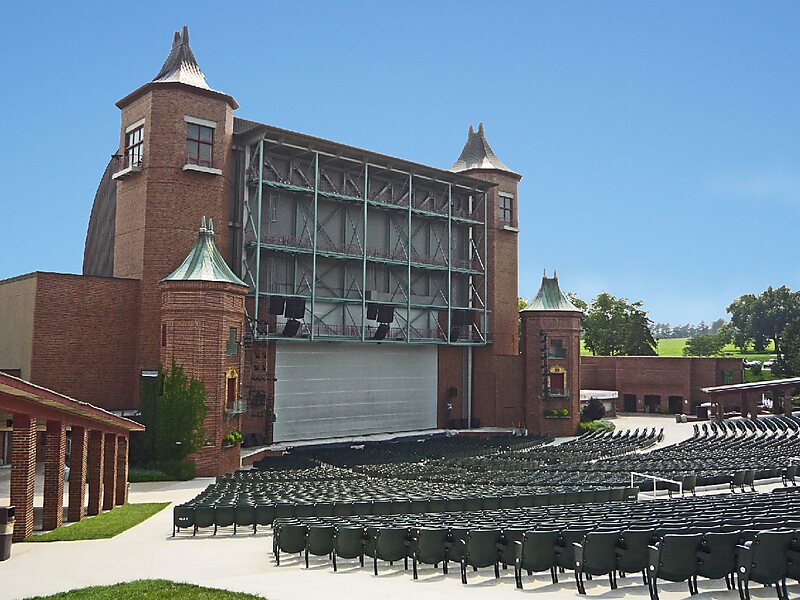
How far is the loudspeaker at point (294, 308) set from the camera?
43.6 m

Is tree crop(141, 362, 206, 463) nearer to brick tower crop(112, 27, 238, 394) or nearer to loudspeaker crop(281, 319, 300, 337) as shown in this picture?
brick tower crop(112, 27, 238, 394)

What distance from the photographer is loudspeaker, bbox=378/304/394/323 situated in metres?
48.8

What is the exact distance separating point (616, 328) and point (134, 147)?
74794mm

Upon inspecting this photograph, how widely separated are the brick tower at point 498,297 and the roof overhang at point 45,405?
38.7 meters

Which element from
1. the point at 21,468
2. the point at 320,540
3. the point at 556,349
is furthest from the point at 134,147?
the point at 320,540

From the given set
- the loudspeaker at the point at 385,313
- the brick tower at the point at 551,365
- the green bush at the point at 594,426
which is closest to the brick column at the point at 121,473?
the loudspeaker at the point at 385,313

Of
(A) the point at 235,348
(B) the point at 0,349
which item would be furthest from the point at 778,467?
(B) the point at 0,349

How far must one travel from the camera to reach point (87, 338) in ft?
121

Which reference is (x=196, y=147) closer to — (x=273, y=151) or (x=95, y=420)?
(x=273, y=151)

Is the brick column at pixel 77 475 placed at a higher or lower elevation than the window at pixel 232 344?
lower

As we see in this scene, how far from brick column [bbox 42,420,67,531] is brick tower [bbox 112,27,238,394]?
2152 centimetres

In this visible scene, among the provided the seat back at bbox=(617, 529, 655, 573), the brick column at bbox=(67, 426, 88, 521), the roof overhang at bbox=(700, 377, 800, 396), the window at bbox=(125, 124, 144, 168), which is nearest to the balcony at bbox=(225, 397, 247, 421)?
the window at bbox=(125, 124, 144, 168)

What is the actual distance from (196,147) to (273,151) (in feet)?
19.4

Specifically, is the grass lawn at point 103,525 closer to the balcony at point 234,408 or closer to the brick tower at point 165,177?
the balcony at point 234,408
